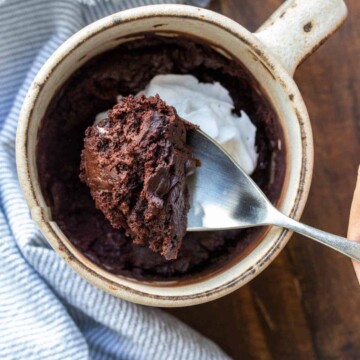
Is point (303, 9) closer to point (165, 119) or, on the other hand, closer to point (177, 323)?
point (165, 119)

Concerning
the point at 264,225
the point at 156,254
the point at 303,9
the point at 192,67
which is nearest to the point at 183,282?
the point at 156,254

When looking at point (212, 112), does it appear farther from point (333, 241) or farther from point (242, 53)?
point (333, 241)

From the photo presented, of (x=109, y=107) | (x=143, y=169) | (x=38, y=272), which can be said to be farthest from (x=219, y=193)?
(x=38, y=272)

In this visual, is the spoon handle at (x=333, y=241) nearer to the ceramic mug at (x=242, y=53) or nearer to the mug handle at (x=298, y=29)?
the ceramic mug at (x=242, y=53)

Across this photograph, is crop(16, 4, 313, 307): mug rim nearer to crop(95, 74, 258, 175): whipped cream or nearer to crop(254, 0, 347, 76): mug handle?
crop(254, 0, 347, 76): mug handle

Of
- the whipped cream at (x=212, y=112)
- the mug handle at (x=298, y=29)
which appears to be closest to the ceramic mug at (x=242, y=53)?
the mug handle at (x=298, y=29)

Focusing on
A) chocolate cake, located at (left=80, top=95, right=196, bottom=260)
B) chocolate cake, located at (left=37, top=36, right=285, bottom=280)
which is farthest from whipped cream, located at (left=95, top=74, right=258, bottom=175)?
chocolate cake, located at (left=80, top=95, right=196, bottom=260)
